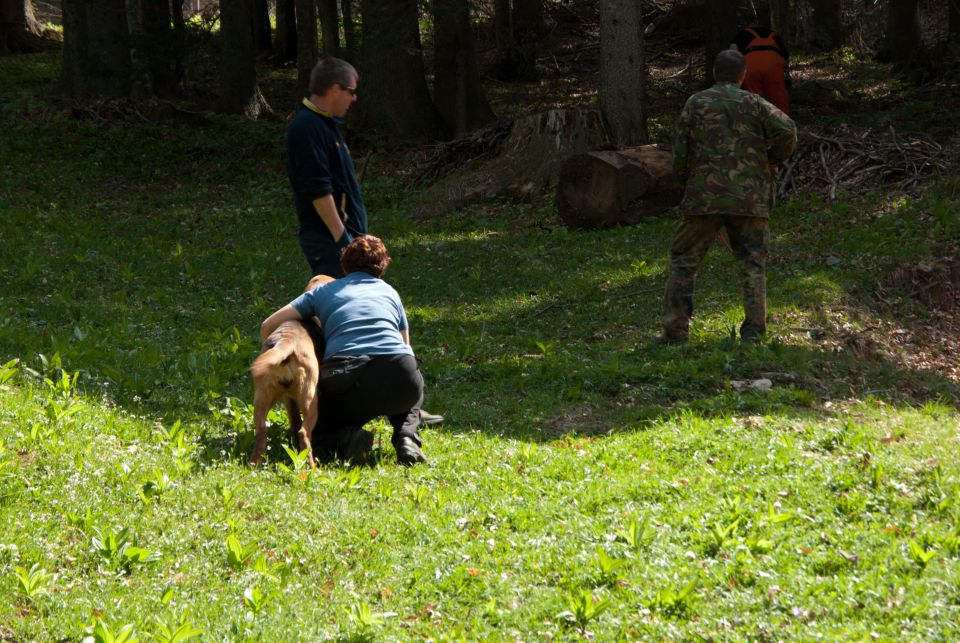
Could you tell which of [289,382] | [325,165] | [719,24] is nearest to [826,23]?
[719,24]

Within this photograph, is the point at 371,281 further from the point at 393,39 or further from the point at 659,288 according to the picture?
the point at 393,39

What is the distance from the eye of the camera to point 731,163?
8.73 m

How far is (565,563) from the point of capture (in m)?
4.96

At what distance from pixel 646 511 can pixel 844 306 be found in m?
5.82

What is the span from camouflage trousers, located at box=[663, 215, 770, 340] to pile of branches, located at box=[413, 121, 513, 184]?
8586 millimetres

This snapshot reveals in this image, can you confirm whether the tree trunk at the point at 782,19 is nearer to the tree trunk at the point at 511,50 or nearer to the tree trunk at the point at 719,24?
the tree trunk at the point at 511,50

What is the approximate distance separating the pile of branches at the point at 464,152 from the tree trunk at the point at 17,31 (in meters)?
17.9

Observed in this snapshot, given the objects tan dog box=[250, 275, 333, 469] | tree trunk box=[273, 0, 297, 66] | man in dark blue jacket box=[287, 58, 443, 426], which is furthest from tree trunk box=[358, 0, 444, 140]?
tan dog box=[250, 275, 333, 469]

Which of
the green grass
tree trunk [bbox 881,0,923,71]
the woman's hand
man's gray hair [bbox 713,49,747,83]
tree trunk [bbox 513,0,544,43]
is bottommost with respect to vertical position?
the green grass

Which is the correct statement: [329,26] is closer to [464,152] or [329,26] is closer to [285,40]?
[464,152]

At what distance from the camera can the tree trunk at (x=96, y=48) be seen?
71.9 feet

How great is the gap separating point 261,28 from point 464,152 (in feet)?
57.6

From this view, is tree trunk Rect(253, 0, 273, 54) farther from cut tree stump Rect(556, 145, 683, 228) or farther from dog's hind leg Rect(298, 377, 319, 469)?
dog's hind leg Rect(298, 377, 319, 469)

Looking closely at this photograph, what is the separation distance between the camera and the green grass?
14.7 feet
